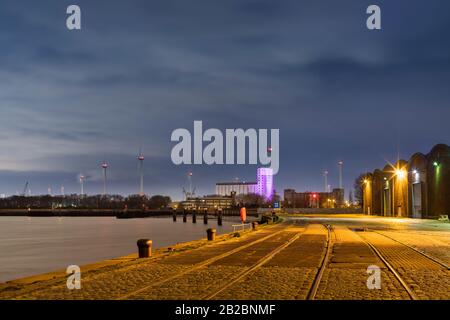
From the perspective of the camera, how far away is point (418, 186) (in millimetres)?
90500

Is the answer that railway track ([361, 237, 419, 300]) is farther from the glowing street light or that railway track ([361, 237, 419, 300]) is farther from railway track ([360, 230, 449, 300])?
the glowing street light

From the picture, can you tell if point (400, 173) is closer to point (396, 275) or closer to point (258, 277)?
point (396, 275)

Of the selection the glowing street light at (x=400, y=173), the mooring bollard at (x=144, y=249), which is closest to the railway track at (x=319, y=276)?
the mooring bollard at (x=144, y=249)

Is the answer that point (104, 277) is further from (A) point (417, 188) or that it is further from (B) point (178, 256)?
(A) point (417, 188)

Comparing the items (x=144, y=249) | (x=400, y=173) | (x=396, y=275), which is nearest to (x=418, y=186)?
(x=400, y=173)

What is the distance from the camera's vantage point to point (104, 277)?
20297 mm

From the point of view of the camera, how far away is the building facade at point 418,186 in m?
81.2

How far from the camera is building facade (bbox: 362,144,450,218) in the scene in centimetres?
8125

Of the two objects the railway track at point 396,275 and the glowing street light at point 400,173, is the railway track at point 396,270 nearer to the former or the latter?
the railway track at point 396,275

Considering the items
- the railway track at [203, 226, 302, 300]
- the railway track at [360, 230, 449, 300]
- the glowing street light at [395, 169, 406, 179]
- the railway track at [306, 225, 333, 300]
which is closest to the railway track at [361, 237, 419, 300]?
the railway track at [360, 230, 449, 300]

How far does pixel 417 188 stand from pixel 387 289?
8009 cm
